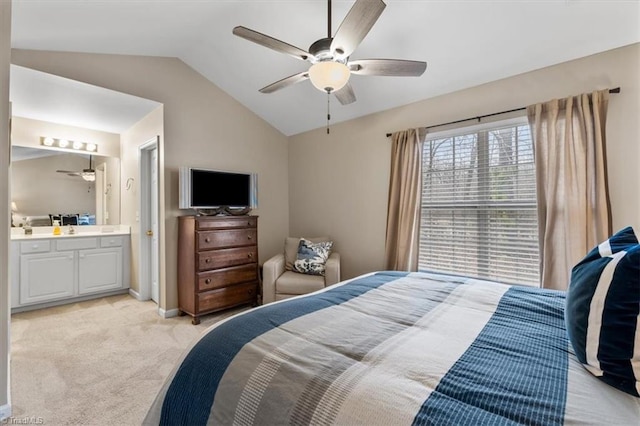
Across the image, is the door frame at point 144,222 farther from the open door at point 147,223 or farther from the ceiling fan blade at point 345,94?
the ceiling fan blade at point 345,94

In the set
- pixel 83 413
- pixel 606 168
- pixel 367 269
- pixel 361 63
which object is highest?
pixel 361 63

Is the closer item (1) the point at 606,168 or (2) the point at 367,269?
(1) the point at 606,168

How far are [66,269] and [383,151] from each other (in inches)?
170

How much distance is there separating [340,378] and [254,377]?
0.90 feet

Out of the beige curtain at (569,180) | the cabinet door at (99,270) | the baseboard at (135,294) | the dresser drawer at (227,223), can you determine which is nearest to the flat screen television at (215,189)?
the dresser drawer at (227,223)

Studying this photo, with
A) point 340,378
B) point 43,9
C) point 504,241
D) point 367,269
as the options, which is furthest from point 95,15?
point 504,241

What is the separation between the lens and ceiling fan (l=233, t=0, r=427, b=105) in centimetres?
159

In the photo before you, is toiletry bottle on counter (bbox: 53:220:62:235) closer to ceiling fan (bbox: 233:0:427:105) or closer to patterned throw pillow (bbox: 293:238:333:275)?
patterned throw pillow (bbox: 293:238:333:275)

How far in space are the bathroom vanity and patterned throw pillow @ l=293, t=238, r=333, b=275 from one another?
2.67 m

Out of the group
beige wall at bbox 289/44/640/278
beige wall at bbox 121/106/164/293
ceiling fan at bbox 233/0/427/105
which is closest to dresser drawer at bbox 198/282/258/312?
beige wall at bbox 289/44/640/278

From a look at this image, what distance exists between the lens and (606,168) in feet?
7.16

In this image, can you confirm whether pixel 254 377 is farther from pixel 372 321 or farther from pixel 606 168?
pixel 606 168

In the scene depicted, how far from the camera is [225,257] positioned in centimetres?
335

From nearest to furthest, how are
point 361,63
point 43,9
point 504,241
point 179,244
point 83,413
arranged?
point 83,413, point 361,63, point 43,9, point 504,241, point 179,244
